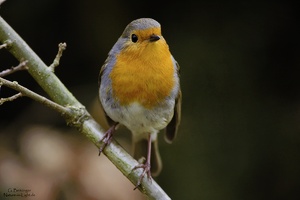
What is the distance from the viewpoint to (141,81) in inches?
115

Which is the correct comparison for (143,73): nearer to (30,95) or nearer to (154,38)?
(154,38)

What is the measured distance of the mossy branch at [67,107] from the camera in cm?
276

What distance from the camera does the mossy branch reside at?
2757 mm

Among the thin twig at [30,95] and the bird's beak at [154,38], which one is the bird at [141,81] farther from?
the thin twig at [30,95]

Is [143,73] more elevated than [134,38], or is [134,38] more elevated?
[134,38]

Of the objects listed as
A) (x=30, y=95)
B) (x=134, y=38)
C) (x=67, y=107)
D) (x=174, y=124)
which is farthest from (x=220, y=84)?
(x=30, y=95)

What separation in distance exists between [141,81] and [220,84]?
2086 mm

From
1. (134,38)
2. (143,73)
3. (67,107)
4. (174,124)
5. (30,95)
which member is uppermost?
(134,38)

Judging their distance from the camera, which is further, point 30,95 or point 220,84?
point 220,84

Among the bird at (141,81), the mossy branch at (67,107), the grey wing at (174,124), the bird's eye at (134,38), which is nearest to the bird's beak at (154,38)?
the bird at (141,81)

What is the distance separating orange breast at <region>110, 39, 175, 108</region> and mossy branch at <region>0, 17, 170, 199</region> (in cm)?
25

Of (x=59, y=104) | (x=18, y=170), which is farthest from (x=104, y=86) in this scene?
(x=18, y=170)

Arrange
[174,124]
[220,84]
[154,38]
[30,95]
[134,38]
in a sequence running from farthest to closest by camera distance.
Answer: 1. [220,84]
2. [174,124]
3. [134,38]
4. [154,38]
5. [30,95]

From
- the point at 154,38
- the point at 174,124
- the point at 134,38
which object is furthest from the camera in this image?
the point at 174,124
